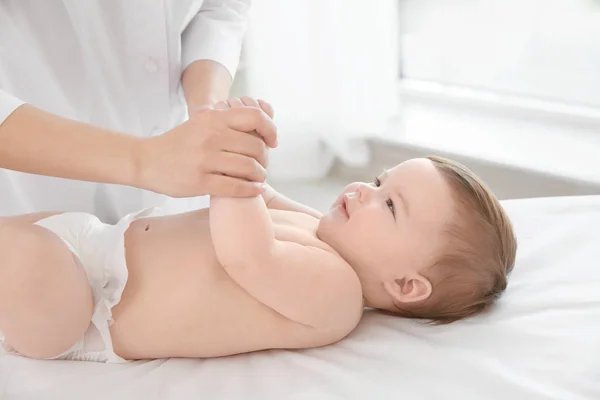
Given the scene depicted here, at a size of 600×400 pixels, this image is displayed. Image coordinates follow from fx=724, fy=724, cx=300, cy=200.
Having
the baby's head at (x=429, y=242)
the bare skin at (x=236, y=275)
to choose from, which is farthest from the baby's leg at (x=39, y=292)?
the baby's head at (x=429, y=242)

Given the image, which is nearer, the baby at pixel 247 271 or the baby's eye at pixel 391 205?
the baby at pixel 247 271

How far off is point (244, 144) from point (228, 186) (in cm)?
6

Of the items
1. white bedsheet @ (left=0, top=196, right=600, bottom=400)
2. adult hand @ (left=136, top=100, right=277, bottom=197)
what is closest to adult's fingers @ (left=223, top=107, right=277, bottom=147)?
adult hand @ (left=136, top=100, right=277, bottom=197)

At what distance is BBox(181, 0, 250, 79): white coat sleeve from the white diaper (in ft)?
1.20

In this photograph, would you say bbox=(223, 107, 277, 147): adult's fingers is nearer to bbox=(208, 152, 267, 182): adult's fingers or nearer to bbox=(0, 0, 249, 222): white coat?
bbox=(208, 152, 267, 182): adult's fingers

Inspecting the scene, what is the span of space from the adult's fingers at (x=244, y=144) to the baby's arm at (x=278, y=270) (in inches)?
3.0

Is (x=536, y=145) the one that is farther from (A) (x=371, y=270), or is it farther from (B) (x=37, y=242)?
(B) (x=37, y=242)

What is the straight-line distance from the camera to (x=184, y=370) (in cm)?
Result: 100

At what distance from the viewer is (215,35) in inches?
50.1

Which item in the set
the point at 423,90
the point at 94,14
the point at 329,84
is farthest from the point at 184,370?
the point at 423,90

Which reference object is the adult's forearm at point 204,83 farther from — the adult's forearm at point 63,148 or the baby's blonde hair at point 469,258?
the baby's blonde hair at point 469,258

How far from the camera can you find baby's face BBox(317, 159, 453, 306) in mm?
1096

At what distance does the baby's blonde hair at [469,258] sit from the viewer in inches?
42.5

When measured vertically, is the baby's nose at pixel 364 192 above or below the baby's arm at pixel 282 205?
above
